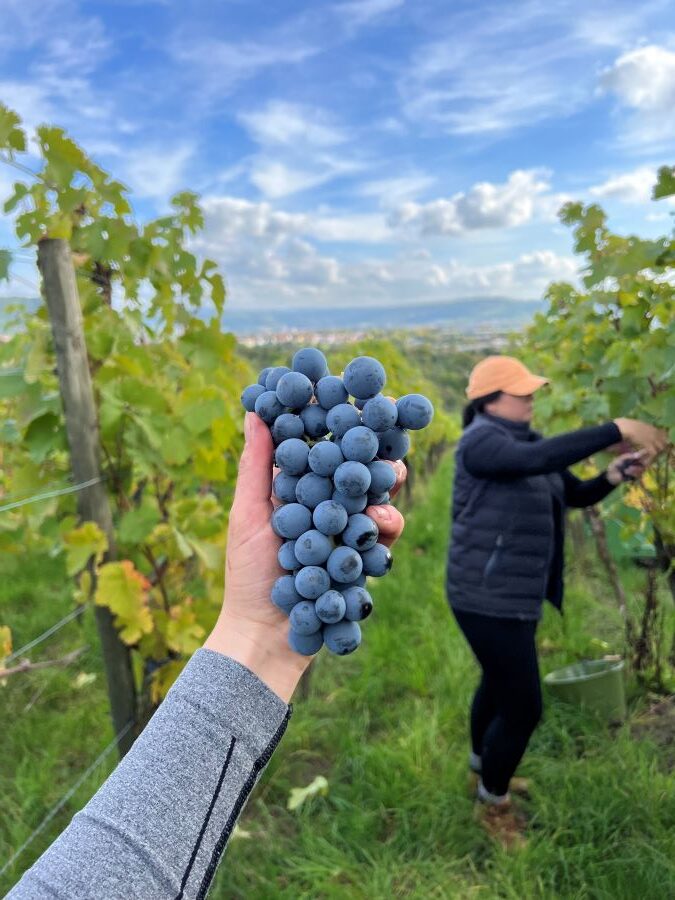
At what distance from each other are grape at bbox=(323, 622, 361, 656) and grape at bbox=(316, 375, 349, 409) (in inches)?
13.0

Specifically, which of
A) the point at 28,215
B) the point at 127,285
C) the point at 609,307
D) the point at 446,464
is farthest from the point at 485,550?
the point at 446,464

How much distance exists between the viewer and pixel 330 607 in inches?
33.1

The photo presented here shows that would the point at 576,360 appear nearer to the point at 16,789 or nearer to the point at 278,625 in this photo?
the point at 278,625

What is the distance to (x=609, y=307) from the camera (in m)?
2.88

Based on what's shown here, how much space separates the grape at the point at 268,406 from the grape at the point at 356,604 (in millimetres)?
293

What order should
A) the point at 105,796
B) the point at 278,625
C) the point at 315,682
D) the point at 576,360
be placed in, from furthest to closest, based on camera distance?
the point at 315,682, the point at 576,360, the point at 278,625, the point at 105,796

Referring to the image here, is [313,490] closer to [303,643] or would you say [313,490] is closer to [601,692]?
[303,643]

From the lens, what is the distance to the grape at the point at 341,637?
862 millimetres

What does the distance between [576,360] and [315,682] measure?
235 cm

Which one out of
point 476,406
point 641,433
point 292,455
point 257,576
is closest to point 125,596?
point 257,576

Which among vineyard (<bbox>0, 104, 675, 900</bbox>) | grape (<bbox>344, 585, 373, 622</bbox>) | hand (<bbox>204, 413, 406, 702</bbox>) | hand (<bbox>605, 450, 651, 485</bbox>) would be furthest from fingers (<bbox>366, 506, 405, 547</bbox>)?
hand (<bbox>605, 450, 651, 485</bbox>)

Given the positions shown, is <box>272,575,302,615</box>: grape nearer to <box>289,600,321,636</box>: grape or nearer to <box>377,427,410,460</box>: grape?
<box>289,600,321,636</box>: grape

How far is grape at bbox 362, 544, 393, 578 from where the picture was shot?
916mm

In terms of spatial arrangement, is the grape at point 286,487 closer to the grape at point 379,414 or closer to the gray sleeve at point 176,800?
the grape at point 379,414
